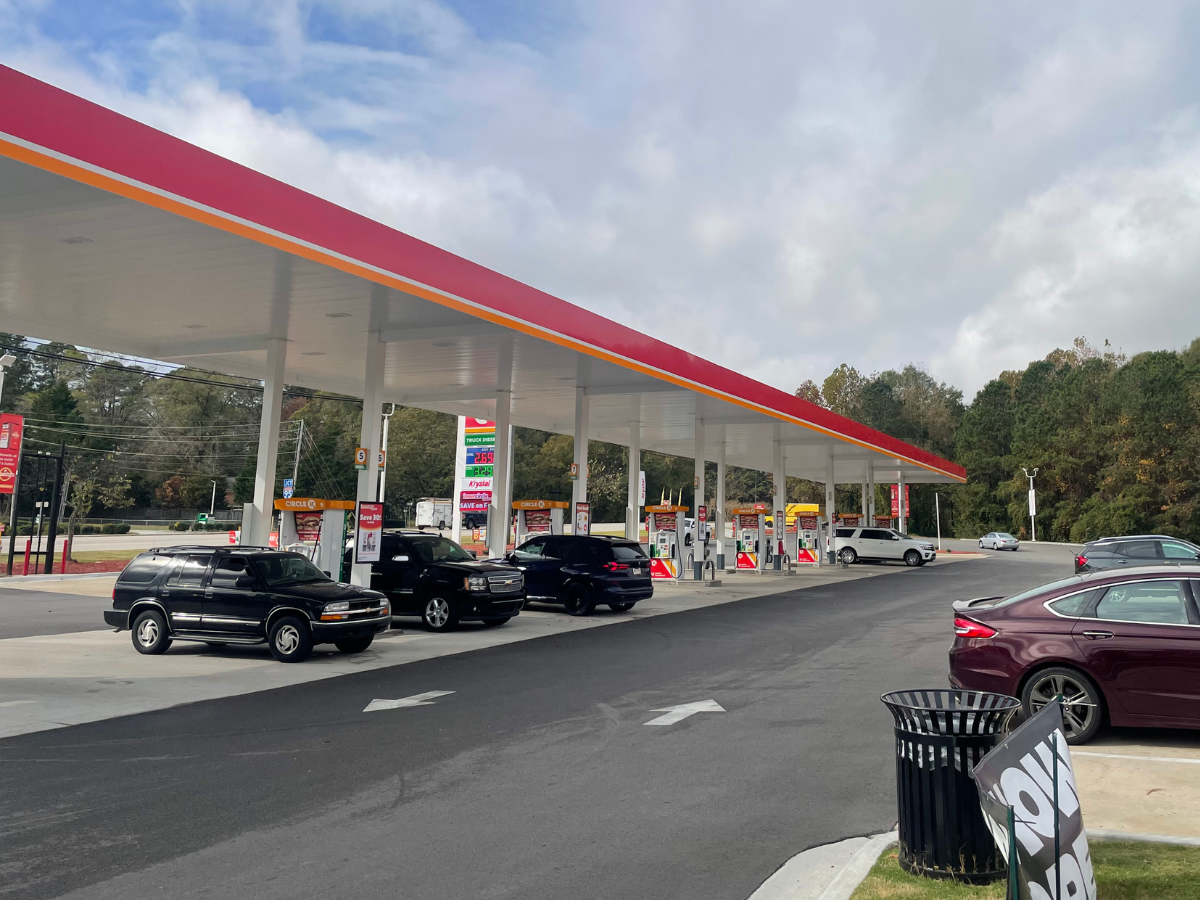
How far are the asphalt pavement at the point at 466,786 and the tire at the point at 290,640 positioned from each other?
1.49m

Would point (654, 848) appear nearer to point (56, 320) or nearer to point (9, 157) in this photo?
point (9, 157)

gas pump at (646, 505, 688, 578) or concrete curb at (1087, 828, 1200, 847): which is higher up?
gas pump at (646, 505, 688, 578)

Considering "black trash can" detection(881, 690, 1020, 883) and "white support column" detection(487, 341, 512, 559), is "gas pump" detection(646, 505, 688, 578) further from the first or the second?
"black trash can" detection(881, 690, 1020, 883)

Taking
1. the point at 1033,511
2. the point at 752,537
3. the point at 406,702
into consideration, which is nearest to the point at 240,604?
the point at 406,702

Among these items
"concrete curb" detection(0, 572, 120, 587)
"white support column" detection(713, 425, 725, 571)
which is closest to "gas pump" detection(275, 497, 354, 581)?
"concrete curb" detection(0, 572, 120, 587)

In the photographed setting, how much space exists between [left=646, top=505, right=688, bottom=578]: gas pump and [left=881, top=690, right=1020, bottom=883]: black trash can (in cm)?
2283

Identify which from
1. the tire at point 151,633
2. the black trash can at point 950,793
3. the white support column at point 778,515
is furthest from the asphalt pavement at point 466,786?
the white support column at point 778,515

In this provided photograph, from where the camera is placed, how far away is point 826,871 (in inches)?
196

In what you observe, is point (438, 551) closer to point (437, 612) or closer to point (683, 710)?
point (437, 612)

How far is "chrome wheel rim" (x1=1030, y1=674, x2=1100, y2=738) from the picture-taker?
25.3ft

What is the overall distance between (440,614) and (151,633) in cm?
465

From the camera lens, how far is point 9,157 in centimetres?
833

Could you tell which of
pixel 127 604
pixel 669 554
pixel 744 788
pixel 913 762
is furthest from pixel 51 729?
pixel 669 554

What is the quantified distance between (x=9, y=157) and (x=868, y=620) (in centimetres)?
1540
